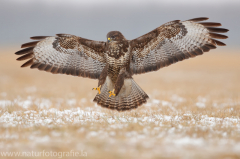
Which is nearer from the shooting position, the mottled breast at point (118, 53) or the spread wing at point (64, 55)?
the mottled breast at point (118, 53)

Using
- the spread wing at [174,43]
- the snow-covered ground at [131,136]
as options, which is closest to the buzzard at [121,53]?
the spread wing at [174,43]

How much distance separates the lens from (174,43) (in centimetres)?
798

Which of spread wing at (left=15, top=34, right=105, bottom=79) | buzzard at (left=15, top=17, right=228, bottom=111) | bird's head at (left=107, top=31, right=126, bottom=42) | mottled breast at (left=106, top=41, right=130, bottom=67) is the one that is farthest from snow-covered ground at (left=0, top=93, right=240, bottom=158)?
bird's head at (left=107, top=31, right=126, bottom=42)

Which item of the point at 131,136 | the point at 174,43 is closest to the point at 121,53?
the point at 174,43

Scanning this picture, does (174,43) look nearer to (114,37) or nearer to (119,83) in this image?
(114,37)

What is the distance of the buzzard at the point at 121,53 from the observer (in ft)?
25.4

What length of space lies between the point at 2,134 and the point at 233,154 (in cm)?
403

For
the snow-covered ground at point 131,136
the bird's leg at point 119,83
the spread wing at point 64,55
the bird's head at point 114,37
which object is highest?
the bird's head at point 114,37

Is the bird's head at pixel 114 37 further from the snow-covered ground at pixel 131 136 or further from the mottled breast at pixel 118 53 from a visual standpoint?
the snow-covered ground at pixel 131 136

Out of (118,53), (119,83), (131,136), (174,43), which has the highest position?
(174,43)

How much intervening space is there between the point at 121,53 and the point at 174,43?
154cm

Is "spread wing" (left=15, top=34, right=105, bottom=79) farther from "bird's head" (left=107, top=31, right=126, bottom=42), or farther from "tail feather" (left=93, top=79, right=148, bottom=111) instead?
"tail feather" (left=93, top=79, right=148, bottom=111)

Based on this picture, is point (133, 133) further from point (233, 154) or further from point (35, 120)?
point (35, 120)

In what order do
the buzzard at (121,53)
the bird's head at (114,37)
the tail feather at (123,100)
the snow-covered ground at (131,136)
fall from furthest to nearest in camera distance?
the tail feather at (123,100) < the buzzard at (121,53) < the bird's head at (114,37) < the snow-covered ground at (131,136)
